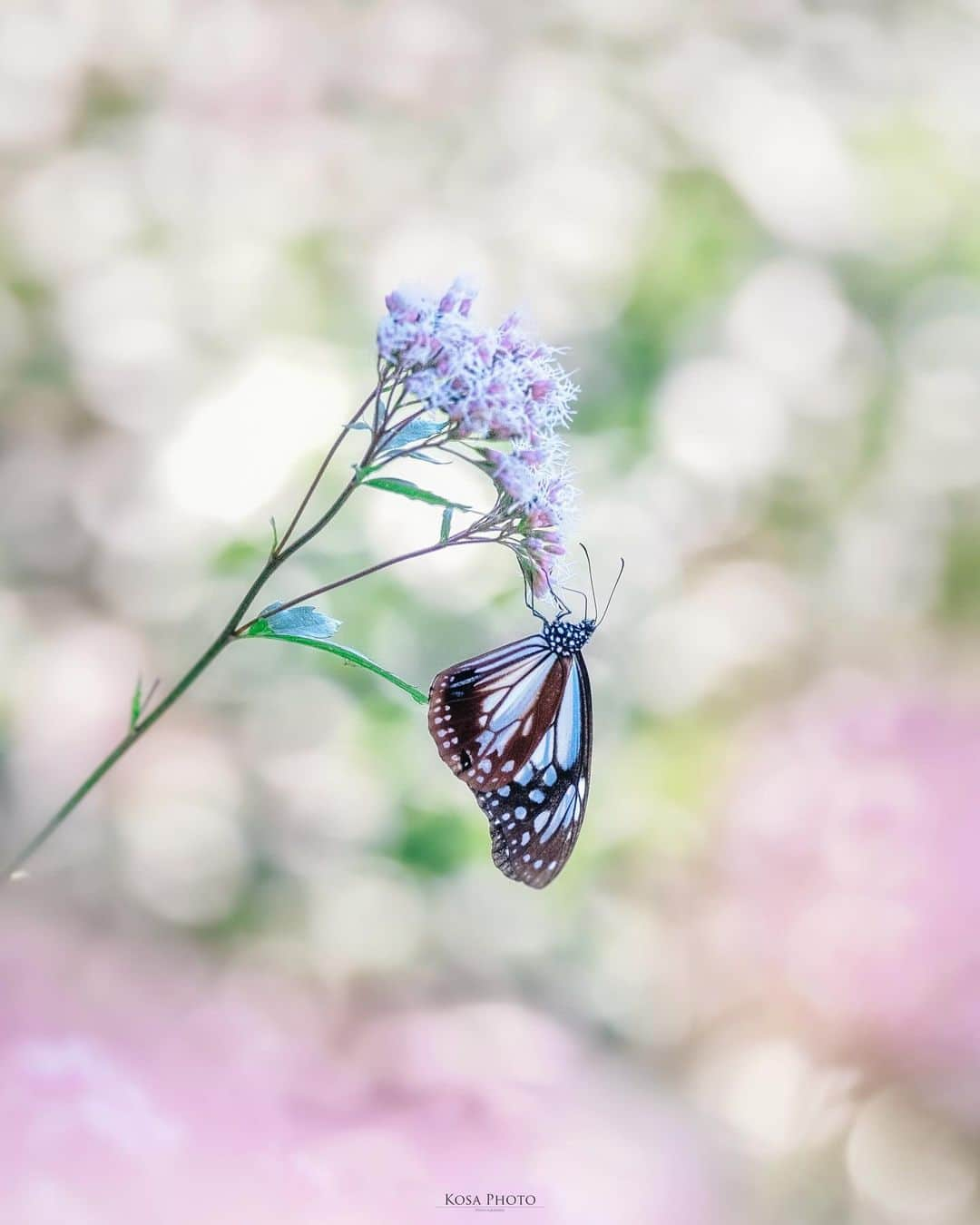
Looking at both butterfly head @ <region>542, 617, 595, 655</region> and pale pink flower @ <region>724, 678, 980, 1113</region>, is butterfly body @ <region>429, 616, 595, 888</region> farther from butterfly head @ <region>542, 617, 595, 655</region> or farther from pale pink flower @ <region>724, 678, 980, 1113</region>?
pale pink flower @ <region>724, 678, 980, 1113</region>

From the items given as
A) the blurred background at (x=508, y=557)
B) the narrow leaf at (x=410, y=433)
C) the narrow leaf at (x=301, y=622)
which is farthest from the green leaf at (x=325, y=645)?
the blurred background at (x=508, y=557)

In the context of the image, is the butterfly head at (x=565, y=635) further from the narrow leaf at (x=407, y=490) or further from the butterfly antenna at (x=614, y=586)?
the butterfly antenna at (x=614, y=586)

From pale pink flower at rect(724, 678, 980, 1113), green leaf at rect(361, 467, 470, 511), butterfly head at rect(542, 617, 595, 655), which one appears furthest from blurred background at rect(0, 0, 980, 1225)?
green leaf at rect(361, 467, 470, 511)

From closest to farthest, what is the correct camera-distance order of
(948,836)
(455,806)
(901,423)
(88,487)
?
(948,836) → (455,806) → (88,487) → (901,423)

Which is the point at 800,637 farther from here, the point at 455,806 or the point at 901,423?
the point at 455,806

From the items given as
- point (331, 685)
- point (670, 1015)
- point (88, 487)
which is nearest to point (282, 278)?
point (88, 487)

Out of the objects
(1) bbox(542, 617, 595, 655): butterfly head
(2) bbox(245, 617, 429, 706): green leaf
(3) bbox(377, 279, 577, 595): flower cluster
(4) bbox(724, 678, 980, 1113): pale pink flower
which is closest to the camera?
(2) bbox(245, 617, 429, 706): green leaf
